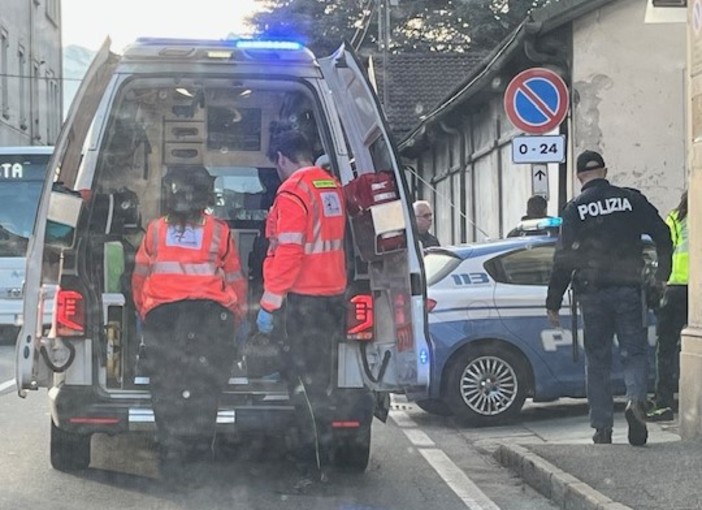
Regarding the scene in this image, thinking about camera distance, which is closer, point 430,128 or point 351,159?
point 351,159

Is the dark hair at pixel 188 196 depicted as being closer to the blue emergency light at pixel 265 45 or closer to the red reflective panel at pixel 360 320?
the blue emergency light at pixel 265 45

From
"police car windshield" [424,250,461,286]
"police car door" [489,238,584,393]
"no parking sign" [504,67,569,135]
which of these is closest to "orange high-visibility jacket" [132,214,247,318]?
"police car windshield" [424,250,461,286]

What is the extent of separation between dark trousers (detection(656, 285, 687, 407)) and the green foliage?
34.8 metres

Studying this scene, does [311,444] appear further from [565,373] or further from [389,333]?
[565,373]

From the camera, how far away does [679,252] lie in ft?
31.5

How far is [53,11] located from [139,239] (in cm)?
4118

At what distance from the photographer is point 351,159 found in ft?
23.7

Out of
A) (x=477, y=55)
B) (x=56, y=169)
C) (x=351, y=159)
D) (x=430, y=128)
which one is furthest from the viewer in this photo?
(x=477, y=55)

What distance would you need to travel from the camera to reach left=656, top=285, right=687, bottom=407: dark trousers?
9.57 metres

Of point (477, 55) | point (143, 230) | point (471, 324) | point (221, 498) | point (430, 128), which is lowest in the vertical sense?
point (221, 498)

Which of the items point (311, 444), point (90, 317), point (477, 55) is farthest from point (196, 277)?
point (477, 55)

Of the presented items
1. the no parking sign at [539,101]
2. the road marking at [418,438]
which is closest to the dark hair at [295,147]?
the road marking at [418,438]

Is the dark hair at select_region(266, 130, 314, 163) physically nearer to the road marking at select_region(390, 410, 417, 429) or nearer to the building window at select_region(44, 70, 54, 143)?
the road marking at select_region(390, 410, 417, 429)

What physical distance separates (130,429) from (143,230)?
61.9 inches
